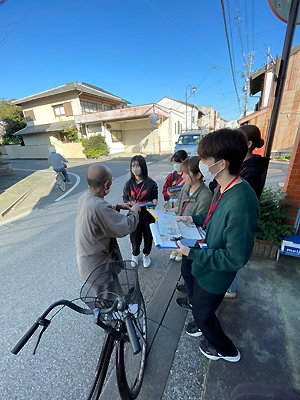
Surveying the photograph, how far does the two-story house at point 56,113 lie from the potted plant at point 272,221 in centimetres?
1812

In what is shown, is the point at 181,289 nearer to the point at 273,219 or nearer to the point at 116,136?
the point at 273,219

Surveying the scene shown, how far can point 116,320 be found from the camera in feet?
3.69

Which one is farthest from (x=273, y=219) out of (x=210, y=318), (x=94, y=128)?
(x=94, y=128)

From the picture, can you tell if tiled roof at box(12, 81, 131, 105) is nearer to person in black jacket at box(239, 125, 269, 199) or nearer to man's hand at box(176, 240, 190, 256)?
person in black jacket at box(239, 125, 269, 199)

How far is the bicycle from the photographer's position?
0.86m

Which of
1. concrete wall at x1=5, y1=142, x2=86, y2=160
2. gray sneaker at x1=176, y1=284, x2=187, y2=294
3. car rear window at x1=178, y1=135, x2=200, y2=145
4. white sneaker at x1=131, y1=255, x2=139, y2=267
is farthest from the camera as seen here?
concrete wall at x1=5, y1=142, x2=86, y2=160

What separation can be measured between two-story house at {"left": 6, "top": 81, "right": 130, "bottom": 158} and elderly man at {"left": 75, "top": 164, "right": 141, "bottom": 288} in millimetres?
18125

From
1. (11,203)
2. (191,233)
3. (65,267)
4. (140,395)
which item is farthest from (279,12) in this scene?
(11,203)

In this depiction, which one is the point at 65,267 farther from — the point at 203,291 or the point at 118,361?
the point at 203,291

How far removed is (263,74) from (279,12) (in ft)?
43.3

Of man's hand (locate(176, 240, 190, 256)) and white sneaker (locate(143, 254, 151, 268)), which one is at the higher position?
man's hand (locate(176, 240, 190, 256))

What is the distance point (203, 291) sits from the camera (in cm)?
135

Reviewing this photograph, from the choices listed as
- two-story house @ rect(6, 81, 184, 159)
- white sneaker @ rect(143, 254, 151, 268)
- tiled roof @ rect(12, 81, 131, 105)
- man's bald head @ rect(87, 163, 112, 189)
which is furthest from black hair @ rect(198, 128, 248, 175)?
tiled roof @ rect(12, 81, 131, 105)

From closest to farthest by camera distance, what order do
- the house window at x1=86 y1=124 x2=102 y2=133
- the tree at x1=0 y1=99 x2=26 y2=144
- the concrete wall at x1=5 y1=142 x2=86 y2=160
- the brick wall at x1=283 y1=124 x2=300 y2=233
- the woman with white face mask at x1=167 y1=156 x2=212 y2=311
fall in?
1. the woman with white face mask at x1=167 y1=156 x2=212 y2=311
2. the brick wall at x1=283 y1=124 x2=300 y2=233
3. the concrete wall at x1=5 y1=142 x2=86 y2=160
4. the house window at x1=86 y1=124 x2=102 y2=133
5. the tree at x1=0 y1=99 x2=26 y2=144
